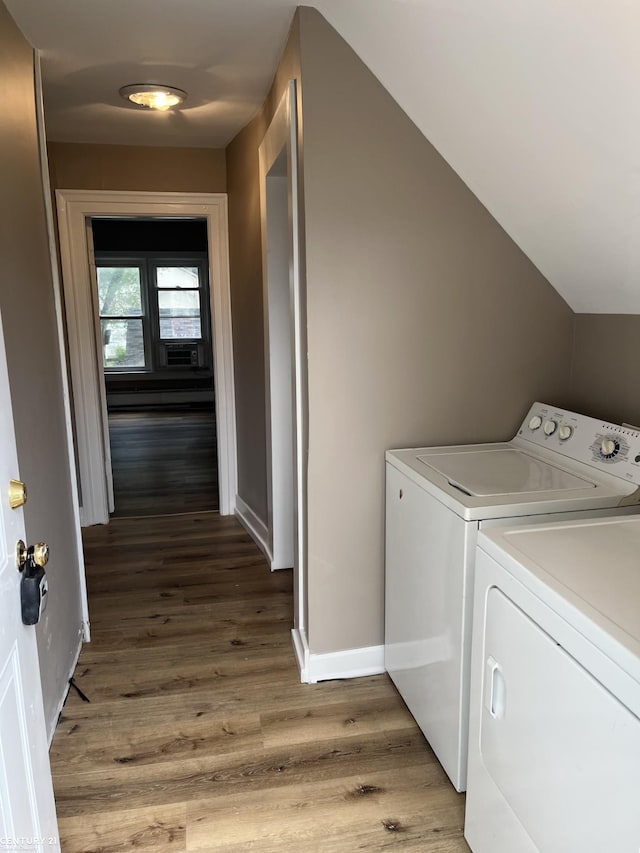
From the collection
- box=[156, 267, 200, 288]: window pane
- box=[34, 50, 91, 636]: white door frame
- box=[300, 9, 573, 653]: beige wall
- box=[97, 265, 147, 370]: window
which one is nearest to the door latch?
box=[300, 9, 573, 653]: beige wall

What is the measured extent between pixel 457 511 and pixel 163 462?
4.29 m

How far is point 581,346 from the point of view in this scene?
225 cm

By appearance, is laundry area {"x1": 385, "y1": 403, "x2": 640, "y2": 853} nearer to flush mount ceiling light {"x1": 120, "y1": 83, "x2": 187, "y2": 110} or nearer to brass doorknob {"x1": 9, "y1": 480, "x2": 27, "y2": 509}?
brass doorknob {"x1": 9, "y1": 480, "x2": 27, "y2": 509}

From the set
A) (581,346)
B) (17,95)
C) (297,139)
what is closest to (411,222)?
(297,139)

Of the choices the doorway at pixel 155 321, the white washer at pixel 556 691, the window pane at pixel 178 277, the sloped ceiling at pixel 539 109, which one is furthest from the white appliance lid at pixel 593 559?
the window pane at pixel 178 277

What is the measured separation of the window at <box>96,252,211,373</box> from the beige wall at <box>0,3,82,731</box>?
6.66 meters

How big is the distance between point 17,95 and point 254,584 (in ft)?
7.40

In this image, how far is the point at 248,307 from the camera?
351 centimetres

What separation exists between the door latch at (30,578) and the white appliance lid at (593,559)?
96cm

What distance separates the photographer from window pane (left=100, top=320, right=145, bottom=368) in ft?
29.0

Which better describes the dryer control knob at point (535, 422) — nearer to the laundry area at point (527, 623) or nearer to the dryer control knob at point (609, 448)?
the laundry area at point (527, 623)

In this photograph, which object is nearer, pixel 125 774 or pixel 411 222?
pixel 125 774

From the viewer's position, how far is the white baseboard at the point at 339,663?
230cm

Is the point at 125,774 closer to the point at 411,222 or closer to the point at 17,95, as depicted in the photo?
the point at 411,222
